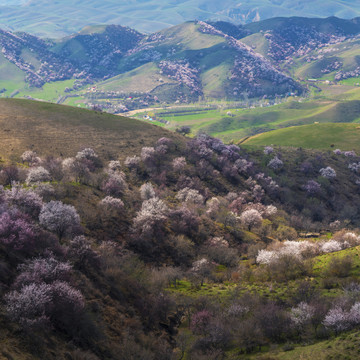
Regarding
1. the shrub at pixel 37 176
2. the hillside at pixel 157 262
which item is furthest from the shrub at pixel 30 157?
the shrub at pixel 37 176

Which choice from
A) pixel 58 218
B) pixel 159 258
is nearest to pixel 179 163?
pixel 159 258

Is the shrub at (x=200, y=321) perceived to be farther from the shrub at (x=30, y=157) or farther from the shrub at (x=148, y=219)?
the shrub at (x=30, y=157)

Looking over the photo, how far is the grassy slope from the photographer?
98.1m

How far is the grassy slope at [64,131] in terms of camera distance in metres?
98.1

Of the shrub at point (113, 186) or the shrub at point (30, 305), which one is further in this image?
the shrub at point (113, 186)

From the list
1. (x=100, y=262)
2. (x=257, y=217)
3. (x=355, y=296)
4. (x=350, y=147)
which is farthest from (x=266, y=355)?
(x=350, y=147)

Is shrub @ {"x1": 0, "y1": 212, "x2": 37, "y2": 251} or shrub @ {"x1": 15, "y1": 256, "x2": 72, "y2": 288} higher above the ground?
shrub @ {"x1": 0, "y1": 212, "x2": 37, "y2": 251}

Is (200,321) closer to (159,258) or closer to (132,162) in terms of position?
(159,258)

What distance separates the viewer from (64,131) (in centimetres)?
11112

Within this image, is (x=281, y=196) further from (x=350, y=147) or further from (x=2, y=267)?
(x=2, y=267)

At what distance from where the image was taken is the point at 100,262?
41.6m

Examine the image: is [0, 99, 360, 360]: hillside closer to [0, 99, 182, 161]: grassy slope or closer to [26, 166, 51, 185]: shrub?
[26, 166, 51, 185]: shrub

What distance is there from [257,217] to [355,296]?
138 feet

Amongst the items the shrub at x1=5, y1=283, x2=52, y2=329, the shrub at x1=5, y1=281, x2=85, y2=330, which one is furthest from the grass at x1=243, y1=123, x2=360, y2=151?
the shrub at x1=5, y1=283, x2=52, y2=329
